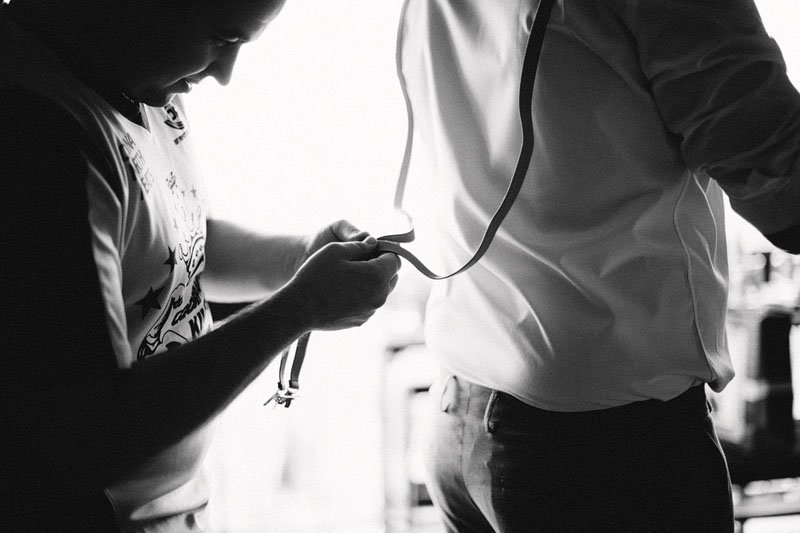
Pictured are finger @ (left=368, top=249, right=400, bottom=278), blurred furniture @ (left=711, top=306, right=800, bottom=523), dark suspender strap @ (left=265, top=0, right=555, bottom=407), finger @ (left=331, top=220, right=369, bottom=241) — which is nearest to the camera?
dark suspender strap @ (left=265, top=0, right=555, bottom=407)

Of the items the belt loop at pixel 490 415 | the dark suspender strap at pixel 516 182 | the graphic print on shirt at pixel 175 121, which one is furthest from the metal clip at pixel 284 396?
the graphic print on shirt at pixel 175 121

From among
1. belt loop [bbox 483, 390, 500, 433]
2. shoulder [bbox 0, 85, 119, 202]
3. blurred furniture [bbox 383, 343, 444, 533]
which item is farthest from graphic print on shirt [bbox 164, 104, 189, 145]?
blurred furniture [bbox 383, 343, 444, 533]

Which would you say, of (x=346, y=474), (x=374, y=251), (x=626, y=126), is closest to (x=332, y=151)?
(x=346, y=474)

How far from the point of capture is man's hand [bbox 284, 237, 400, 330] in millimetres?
681

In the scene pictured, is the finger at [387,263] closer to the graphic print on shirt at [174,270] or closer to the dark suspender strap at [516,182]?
the dark suspender strap at [516,182]

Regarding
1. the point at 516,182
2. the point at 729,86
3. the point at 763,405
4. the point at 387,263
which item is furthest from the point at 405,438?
the point at 729,86

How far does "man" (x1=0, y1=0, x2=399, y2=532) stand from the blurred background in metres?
1.08

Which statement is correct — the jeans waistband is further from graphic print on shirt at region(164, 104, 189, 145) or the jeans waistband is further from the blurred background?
the blurred background

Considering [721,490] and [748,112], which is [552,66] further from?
[721,490]

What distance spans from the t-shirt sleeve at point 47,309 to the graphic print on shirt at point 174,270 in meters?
0.09

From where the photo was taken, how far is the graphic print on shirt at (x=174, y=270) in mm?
667

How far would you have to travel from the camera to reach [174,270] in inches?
27.5

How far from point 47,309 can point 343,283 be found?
0.27m

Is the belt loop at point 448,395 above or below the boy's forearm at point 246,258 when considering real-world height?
below
